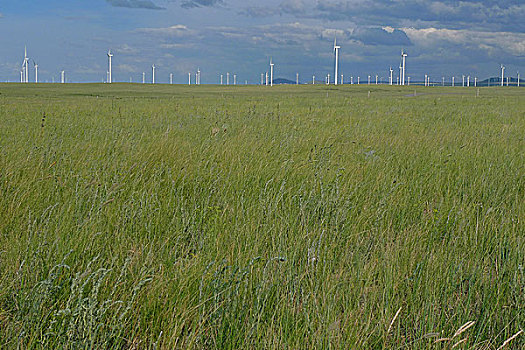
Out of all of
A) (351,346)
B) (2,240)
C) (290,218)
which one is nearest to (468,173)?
(290,218)

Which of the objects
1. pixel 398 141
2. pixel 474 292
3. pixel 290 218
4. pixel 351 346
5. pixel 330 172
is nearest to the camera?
pixel 351 346

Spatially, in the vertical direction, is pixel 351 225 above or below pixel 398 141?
below

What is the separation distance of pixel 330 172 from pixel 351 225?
→ 223 centimetres

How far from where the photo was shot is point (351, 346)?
2.36 metres

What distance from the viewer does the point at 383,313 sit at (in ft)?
8.99

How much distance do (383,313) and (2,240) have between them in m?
2.92

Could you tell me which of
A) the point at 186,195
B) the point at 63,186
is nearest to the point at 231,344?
the point at 186,195

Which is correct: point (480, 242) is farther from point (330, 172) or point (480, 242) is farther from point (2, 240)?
point (2, 240)

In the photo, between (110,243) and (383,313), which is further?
(110,243)

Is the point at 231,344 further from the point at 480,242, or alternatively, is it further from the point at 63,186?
the point at 63,186

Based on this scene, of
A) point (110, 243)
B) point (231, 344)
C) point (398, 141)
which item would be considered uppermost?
point (398, 141)

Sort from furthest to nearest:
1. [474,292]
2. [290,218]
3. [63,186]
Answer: [63,186] < [290,218] < [474,292]

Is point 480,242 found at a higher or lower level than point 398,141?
lower

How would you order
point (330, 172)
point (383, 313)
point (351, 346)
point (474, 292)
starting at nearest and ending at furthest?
1. point (351, 346)
2. point (383, 313)
3. point (474, 292)
4. point (330, 172)
